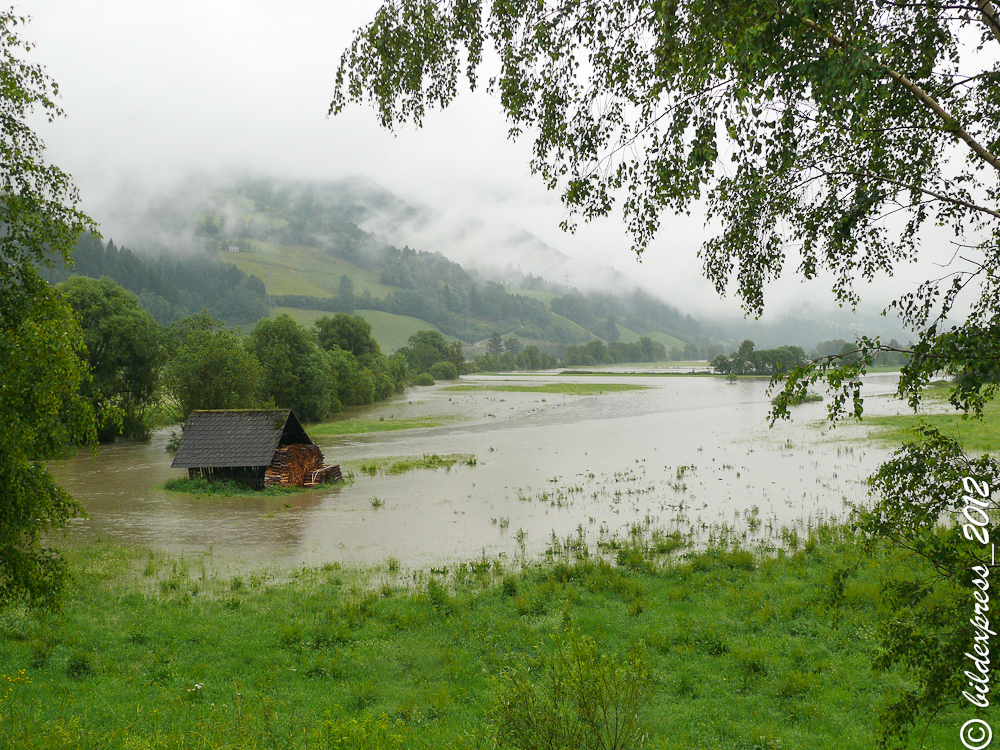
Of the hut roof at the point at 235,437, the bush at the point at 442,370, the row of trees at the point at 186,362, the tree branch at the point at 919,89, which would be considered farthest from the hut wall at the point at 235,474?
the bush at the point at 442,370

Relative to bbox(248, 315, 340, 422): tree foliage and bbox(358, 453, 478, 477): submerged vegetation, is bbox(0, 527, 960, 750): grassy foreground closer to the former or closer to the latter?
bbox(358, 453, 478, 477): submerged vegetation

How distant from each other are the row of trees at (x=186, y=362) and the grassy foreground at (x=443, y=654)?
30499mm

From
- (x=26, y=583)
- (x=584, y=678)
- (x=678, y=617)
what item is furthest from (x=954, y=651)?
(x=26, y=583)

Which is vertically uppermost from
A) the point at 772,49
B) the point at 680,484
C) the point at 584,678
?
the point at 772,49

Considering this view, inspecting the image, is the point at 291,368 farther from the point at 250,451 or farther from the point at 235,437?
the point at 250,451

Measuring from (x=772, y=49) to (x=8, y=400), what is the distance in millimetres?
9167

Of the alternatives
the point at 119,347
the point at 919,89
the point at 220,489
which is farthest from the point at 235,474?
the point at 919,89

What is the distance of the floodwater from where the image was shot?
787 inches

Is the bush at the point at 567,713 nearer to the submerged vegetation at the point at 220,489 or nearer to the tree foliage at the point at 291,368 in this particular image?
the submerged vegetation at the point at 220,489

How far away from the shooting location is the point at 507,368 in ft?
631

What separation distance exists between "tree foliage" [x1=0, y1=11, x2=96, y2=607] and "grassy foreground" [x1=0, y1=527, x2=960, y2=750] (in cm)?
236

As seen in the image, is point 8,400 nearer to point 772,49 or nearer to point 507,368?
point 772,49

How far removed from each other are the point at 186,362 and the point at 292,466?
805 inches

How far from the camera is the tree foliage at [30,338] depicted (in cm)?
751
